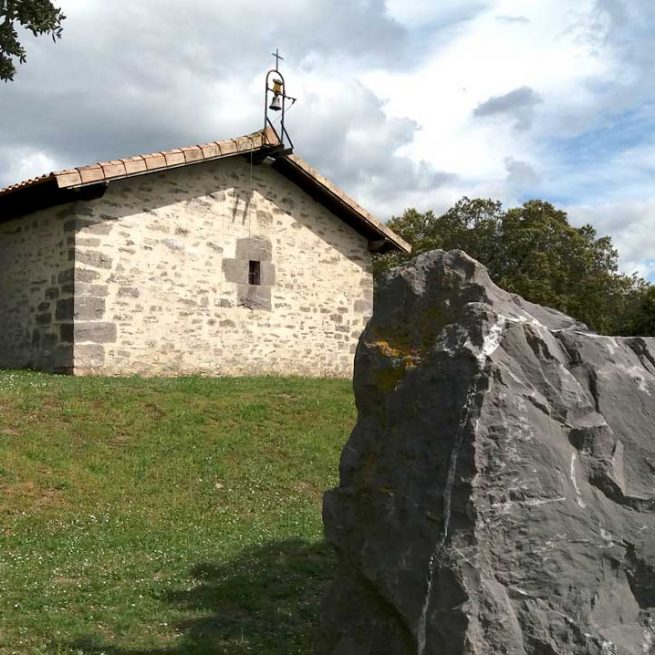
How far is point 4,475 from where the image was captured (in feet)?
25.7

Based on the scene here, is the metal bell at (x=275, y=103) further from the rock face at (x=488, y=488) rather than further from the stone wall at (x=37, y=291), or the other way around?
the rock face at (x=488, y=488)

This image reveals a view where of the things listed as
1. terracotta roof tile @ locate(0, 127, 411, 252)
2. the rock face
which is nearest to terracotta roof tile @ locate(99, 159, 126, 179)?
terracotta roof tile @ locate(0, 127, 411, 252)

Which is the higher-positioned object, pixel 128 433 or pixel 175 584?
pixel 128 433

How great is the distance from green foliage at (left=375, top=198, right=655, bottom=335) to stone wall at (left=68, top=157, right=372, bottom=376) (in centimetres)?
1455

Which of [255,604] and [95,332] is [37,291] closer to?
[95,332]

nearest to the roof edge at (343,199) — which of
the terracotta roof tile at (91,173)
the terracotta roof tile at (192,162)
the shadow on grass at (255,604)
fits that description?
the terracotta roof tile at (192,162)

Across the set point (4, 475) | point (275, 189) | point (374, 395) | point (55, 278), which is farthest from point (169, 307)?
point (374, 395)

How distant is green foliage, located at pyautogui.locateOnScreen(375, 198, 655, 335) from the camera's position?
1211 inches

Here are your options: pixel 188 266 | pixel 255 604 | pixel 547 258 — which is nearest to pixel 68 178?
pixel 188 266

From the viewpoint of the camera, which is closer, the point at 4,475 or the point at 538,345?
the point at 538,345

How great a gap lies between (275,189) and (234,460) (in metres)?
8.06

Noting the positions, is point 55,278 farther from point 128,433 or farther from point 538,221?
point 538,221

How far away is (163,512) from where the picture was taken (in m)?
7.57

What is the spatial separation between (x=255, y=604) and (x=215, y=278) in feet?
32.4
